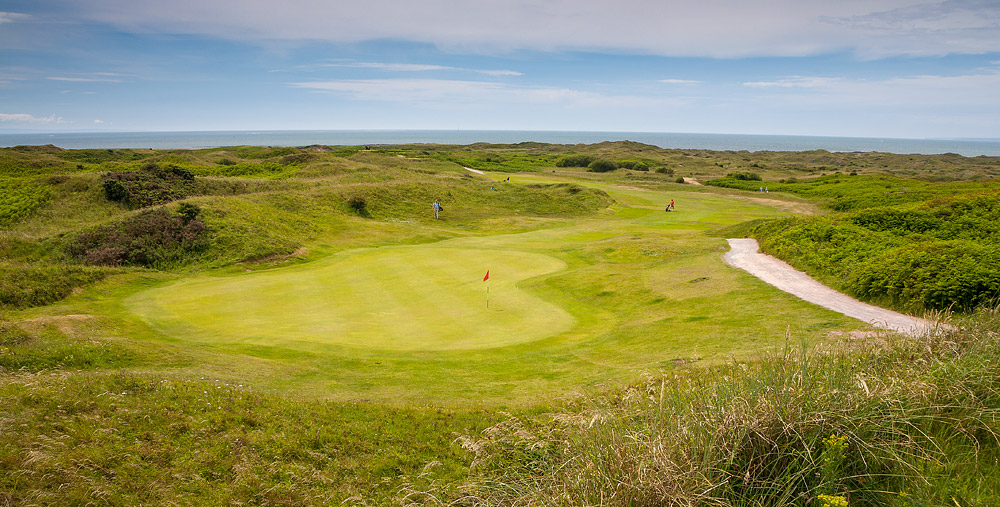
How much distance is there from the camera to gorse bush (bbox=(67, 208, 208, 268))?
26.5m

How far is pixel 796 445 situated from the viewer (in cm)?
491

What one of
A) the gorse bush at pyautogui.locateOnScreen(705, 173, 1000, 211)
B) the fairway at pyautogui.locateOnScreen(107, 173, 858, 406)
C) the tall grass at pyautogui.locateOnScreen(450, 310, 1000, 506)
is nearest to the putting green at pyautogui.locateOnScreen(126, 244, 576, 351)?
the fairway at pyautogui.locateOnScreen(107, 173, 858, 406)

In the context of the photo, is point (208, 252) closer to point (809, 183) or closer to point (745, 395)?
point (745, 395)

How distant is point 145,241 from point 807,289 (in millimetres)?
31213

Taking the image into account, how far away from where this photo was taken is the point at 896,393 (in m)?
5.26

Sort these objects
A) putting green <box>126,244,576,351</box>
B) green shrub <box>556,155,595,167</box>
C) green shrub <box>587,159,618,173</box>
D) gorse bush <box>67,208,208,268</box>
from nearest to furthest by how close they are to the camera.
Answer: putting green <box>126,244,576,351</box>
gorse bush <box>67,208,208,268</box>
green shrub <box>587,159,618,173</box>
green shrub <box>556,155,595,167</box>

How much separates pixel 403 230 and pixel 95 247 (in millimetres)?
18250

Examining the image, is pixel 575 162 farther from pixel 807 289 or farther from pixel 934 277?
pixel 934 277

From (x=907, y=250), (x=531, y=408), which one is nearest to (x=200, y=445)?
(x=531, y=408)

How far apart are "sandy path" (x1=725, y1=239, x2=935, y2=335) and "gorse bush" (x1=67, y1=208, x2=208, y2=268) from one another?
1089 inches

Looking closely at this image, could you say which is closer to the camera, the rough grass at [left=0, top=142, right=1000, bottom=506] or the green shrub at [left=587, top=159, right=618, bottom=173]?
the rough grass at [left=0, top=142, right=1000, bottom=506]

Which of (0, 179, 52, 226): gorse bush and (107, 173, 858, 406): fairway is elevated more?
(0, 179, 52, 226): gorse bush

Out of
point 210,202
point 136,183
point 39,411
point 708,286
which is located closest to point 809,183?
point 708,286

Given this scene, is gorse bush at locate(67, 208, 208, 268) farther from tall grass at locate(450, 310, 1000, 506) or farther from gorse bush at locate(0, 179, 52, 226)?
tall grass at locate(450, 310, 1000, 506)
